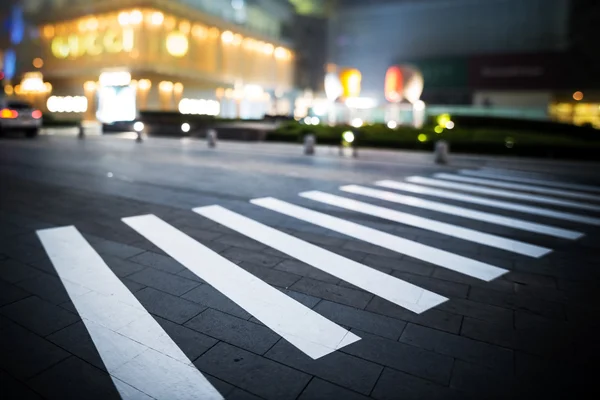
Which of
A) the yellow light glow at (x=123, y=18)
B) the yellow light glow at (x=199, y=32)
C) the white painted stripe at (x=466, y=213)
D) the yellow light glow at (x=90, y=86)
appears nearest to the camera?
the white painted stripe at (x=466, y=213)

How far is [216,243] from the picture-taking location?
5.97m

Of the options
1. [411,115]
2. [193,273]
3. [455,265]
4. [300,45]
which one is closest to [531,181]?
[455,265]

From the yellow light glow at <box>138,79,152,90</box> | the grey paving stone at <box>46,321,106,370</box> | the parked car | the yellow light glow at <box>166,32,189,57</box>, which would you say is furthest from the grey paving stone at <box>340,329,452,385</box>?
the yellow light glow at <box>138,79,152,90</box>

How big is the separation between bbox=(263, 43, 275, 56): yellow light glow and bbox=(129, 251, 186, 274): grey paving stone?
49893mm

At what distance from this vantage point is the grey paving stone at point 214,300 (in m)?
3.91

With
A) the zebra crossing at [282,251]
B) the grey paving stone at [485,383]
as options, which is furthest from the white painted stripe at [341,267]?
the grey paving stone at [485,383]

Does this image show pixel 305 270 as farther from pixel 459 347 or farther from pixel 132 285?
pixel 459 347

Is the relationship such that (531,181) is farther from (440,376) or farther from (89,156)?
(89,156)

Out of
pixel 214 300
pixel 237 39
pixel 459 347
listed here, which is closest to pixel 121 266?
pixel 214 300

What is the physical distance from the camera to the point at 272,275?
15.8 feet

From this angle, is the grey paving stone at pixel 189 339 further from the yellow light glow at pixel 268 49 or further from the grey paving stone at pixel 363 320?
the yellow light glow at pixel 268 49

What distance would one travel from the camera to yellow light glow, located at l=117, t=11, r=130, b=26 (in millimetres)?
37750

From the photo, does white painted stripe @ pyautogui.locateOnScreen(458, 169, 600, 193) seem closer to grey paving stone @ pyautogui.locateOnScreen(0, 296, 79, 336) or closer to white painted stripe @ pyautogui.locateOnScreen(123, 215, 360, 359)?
white painted stripe @ pyautogui.locateOnScreen(123, 215, 360, 359)

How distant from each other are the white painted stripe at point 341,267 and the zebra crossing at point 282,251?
0.01 meters
